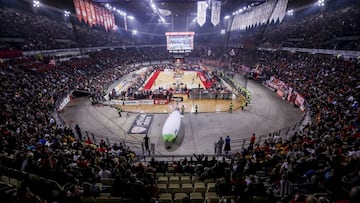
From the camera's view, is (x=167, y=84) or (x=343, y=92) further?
(x=167, y=84)

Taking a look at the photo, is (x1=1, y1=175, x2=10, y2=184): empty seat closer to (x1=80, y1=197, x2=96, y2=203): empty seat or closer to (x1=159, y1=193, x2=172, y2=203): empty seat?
(x1=80, y1=197, x2=96, y2=203): empty seat

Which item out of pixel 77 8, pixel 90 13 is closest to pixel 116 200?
pixel 77 8

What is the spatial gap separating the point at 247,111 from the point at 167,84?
21817 millimetres

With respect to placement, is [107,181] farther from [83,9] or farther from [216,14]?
[216,14]

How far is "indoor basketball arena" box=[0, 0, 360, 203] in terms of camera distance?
25.4 feet

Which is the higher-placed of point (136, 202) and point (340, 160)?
point (340, 160)

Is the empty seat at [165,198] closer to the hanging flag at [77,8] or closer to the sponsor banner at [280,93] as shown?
the hanging flag at [77,8]

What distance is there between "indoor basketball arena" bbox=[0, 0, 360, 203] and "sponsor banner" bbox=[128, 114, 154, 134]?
0.34 feet

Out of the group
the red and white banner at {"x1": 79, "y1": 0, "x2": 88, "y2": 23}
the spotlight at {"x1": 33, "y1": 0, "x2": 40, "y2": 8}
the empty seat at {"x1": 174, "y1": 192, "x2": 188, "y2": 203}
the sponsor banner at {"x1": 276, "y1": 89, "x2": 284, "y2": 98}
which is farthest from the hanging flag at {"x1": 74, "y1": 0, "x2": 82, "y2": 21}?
the sponsor banner at {"x1": 276, "y1": 89, "x2": 284, "y2": 98}

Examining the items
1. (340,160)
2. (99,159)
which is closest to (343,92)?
(340,160)

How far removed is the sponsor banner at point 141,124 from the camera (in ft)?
70.6

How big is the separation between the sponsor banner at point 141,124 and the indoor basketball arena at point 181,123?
0.10 meters

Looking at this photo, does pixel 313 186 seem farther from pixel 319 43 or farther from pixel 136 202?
Result: pixel 319 43

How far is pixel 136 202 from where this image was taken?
A: 7.20 meters
